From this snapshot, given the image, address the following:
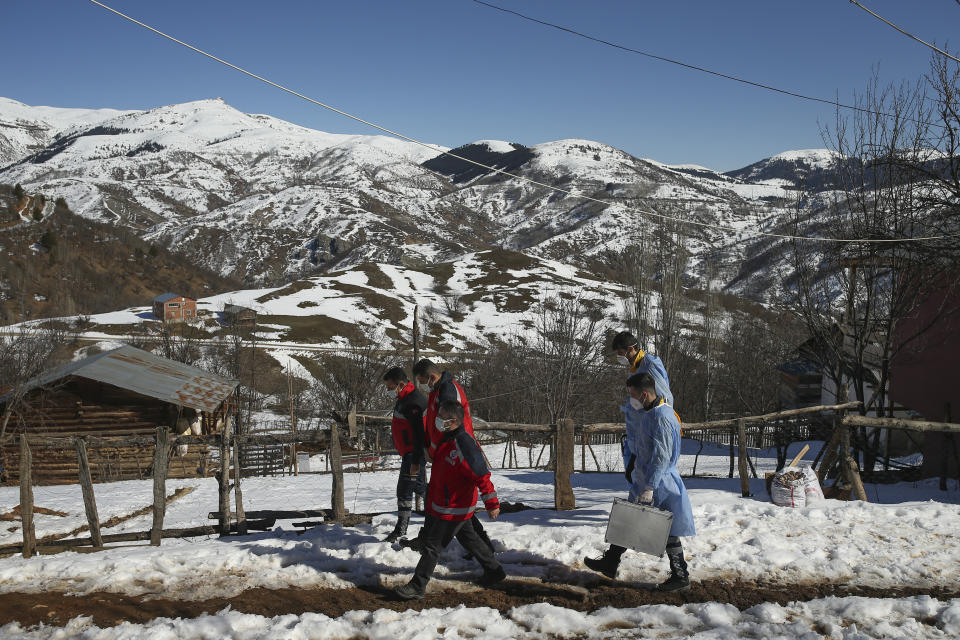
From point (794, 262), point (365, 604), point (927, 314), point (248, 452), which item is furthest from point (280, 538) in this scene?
point (248, 452)

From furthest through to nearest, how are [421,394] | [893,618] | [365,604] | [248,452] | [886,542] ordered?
1. [248,452]
2. [421,394]
3. [886,542]
4. [365,604]
5. [893,618]

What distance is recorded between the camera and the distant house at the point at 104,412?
23.1 m

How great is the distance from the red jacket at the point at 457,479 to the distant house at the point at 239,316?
6355 cm

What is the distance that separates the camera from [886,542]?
6594 mm

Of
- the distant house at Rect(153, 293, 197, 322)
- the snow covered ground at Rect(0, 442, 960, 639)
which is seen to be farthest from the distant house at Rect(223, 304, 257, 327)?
the snow covered ground at Rect(0, 442, 960, 639)

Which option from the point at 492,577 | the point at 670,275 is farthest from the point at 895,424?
the point at 670,275

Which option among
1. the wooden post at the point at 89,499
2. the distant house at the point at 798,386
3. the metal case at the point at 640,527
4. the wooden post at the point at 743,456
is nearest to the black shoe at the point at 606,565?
the metal case at the point at 640,527

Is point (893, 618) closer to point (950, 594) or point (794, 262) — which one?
point (950, 594)

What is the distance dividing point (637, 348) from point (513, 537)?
7.83ft

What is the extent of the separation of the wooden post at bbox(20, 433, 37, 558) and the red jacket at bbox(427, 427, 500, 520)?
14.7ft

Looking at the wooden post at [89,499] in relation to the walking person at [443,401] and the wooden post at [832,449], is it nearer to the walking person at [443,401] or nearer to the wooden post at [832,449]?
the walking person at [443,401]

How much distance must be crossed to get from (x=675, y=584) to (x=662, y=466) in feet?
3.42

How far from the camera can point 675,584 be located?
18.2ft

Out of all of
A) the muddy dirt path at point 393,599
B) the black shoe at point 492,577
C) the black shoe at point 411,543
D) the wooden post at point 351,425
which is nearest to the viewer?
the muddy dirt path at point 393,599
